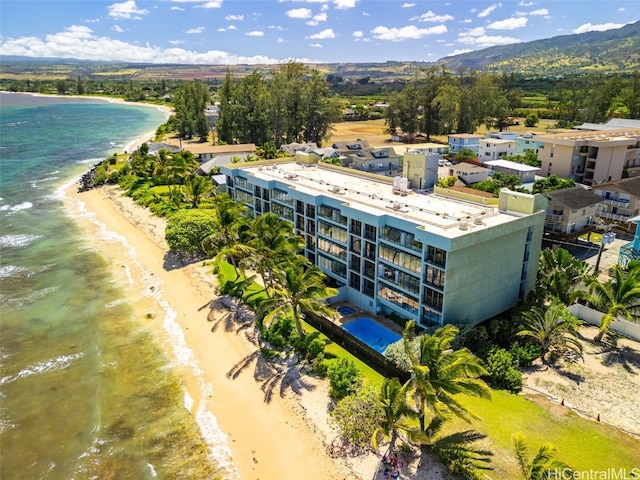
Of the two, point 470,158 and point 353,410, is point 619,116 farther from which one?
point 353,410

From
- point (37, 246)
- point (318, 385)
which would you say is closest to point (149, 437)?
point (318, 385)

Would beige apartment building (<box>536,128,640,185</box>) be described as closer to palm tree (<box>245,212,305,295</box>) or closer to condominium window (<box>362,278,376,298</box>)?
condominium window (<box>362,278,376,298</box>)

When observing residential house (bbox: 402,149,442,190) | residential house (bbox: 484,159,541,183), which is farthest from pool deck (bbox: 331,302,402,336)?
residential house (bbox: 484,159,541,183)

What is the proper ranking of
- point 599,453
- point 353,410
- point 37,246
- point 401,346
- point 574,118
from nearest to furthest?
point 599,453 → point 353,410 → point 401,346 → point 37,246 → point 574,118

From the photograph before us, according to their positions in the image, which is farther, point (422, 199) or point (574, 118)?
point (574, 118)

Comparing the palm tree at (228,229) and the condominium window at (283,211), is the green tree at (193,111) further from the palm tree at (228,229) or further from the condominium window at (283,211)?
the palm tree at (228,229)
